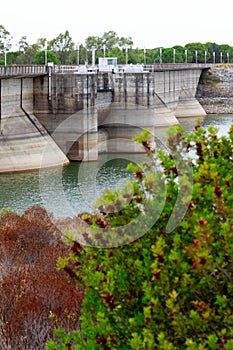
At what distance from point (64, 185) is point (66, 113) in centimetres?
869

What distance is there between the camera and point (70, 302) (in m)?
10.1

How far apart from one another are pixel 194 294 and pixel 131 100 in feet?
120

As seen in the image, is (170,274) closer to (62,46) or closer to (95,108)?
(95,108)

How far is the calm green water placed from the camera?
25.4 meters

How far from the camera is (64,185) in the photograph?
29.5 m

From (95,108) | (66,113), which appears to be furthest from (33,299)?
(95,108)

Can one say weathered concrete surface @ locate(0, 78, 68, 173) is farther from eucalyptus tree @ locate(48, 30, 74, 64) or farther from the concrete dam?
eucalyptus tree @ locate(48, 30, 74, 64)

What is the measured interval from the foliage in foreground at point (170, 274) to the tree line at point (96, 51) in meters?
50.1

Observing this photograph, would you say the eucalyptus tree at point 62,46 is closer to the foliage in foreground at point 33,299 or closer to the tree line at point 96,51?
the tree line at point 96,51

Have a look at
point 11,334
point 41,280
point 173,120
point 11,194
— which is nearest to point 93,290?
point 11,334

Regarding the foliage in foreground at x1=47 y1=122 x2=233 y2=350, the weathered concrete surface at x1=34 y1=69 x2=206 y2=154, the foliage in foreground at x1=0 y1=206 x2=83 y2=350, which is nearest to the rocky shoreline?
the weathered concrete surface at x1=34 y1=69 x2=206 y2=154

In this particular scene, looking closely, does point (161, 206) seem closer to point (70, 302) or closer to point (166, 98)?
point (70, 302)

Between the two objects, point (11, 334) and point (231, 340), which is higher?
point (231, 340)

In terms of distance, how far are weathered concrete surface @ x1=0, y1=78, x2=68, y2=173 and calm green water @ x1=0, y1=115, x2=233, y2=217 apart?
2.05 ft
